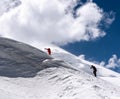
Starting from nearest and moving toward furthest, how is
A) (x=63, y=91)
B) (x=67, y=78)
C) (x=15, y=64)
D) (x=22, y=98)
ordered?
(x=22, y=98), (x=63, y=91), (x=67, y=78), (x=15, y=64)

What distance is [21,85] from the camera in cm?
4197

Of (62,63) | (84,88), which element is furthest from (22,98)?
(62,63)

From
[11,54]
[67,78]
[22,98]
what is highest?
[11,54]

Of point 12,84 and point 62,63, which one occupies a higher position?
point 62,63

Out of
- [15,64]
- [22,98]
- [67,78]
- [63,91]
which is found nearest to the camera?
[22,98]

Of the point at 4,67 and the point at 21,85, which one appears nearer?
the point at 21,85

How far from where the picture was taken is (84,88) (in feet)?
134

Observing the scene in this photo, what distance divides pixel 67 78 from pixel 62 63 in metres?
6.26

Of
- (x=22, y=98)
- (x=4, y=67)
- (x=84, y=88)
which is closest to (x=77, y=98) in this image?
(x=84, y=88)

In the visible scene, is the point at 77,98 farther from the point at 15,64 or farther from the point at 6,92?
the point at 15,64

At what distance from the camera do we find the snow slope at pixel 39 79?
129 ft

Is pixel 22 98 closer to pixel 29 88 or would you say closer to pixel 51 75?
pixel 29 88

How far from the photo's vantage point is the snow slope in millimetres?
39438

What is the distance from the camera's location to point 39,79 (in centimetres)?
4456
